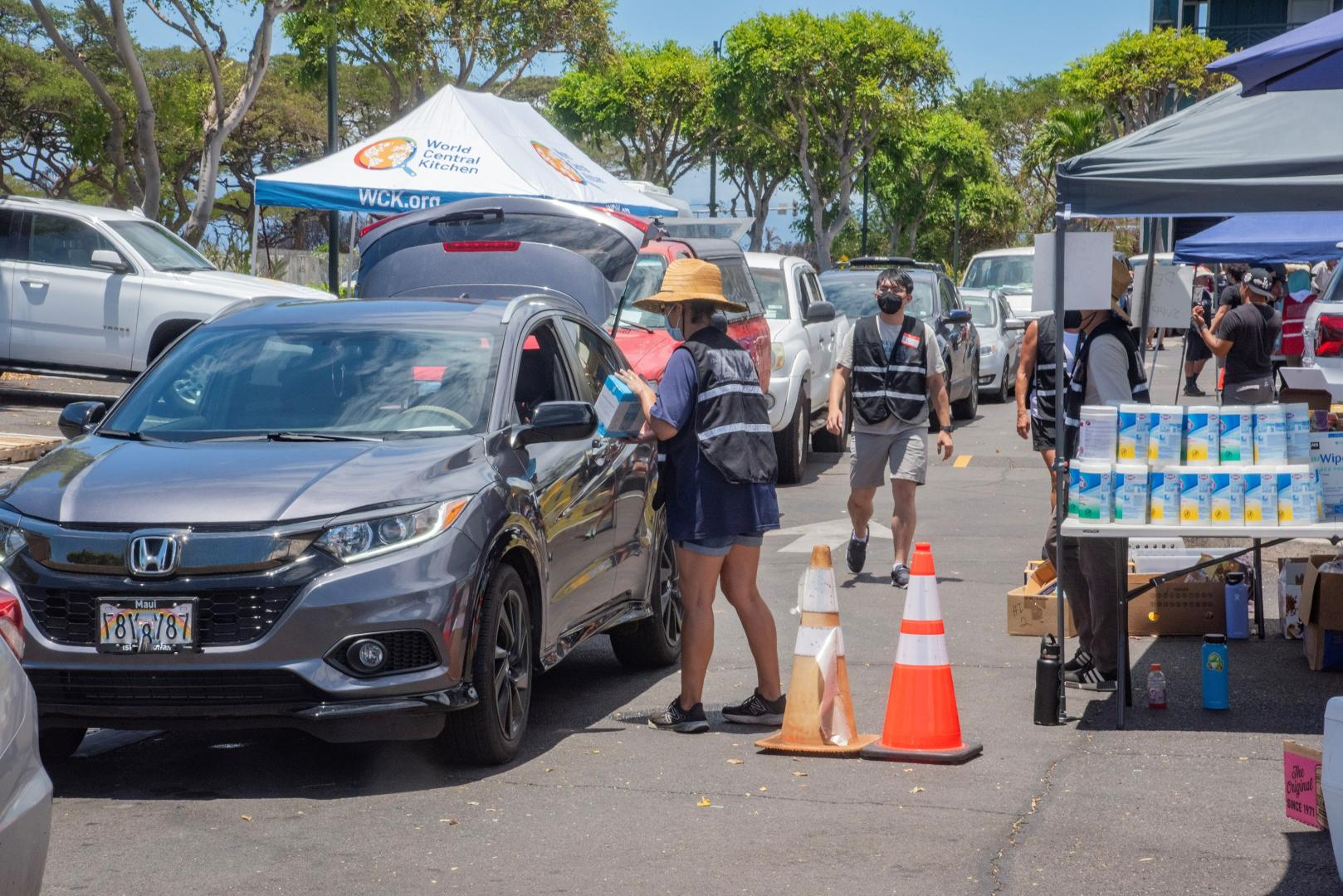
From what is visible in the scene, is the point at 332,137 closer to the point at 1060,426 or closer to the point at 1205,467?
the point at 1060,426

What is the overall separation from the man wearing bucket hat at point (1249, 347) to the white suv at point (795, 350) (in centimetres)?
323

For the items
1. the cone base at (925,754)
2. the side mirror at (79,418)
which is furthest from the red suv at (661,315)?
the cone base at (925,754)

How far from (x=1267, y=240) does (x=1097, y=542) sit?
561 cm

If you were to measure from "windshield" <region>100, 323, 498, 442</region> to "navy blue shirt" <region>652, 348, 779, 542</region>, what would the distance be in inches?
29.1

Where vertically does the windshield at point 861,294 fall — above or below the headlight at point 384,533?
above

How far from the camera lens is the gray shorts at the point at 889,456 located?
10828 mm

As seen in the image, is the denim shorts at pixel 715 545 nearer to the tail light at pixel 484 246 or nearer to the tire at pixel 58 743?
the tire at pixel 58 743

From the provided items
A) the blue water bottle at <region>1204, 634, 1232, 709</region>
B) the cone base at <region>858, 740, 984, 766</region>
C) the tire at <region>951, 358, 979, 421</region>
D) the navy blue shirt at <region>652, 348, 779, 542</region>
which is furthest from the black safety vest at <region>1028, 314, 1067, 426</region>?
the tire at <region>951, 358, 979, 421</region>

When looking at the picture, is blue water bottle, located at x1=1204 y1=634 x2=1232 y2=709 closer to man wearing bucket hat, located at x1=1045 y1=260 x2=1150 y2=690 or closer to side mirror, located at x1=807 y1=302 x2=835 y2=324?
man wearing bucket hat, located at x1=1045 y1=260 x2=1150 y2=690

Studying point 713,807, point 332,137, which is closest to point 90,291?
point 332,137

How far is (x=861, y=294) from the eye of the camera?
2025cm

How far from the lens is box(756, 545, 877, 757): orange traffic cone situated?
21.9 ft

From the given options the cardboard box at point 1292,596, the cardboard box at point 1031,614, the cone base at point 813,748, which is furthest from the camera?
the cardboard box at point 1031,614

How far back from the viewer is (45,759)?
6430 mm
